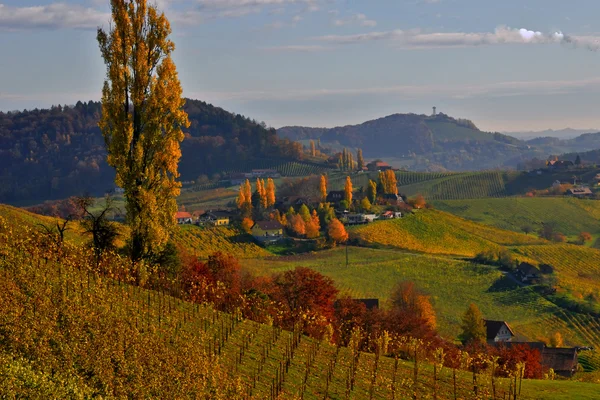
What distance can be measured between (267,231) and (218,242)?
1166 centimetres

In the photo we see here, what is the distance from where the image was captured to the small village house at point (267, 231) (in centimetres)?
11244

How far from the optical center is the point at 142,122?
34.1m

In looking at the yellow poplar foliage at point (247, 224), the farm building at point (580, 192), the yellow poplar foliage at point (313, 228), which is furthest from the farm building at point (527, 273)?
the farm building at point (580, 192)

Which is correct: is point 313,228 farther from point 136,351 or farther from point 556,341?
point 136,351

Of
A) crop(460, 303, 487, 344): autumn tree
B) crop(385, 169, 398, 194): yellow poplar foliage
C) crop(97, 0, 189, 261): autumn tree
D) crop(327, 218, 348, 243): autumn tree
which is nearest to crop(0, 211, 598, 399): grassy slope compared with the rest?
crop(97, 0, 189, 261): autumn tree

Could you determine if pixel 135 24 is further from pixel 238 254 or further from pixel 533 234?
pixel 533 234

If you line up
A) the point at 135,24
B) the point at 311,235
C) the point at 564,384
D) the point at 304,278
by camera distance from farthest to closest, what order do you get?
the point at 311,235 → the point at 304,278 → the point at 135,24 → the point at 564,384

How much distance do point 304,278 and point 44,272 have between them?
85.0 ft

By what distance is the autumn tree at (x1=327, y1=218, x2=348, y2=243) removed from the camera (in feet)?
361

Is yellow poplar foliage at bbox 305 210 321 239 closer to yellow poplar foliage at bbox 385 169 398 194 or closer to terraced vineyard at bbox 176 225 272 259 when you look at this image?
terraced vineyard at bbox 176 225 272 259

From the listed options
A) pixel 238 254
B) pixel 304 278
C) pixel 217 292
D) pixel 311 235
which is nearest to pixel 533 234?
pixel 311 235

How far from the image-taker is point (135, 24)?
34562 mm

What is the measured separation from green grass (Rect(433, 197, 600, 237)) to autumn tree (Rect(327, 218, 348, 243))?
164 feet

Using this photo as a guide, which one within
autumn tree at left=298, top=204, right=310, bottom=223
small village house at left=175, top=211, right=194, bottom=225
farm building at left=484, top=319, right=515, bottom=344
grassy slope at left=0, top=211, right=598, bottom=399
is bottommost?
farm building at left=484, top=319, right=515, bottom=344
